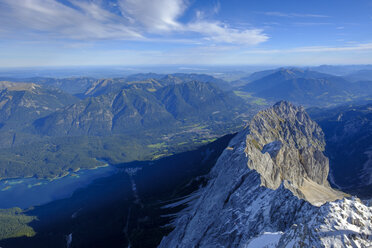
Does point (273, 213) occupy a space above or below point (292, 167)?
above

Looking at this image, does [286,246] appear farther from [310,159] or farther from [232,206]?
[310,159]

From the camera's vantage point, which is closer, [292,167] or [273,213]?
[273,213]

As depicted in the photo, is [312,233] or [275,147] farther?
[275,147]

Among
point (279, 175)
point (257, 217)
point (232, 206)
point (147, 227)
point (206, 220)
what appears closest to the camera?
point (257, 217)

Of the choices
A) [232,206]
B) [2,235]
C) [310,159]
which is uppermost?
[232,206]

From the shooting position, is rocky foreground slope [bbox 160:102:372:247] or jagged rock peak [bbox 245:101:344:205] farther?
jagged rock peak [bbox 245:101:344:205]

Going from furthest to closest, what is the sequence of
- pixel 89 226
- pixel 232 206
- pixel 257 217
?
pixel 89 226
pixel 232 206
pixel 257 217

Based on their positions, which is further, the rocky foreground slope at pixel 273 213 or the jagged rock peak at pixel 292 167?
the jagged rock peak at pixel 292 167

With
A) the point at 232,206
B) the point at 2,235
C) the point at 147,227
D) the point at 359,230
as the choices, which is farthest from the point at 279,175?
the point at 2,235

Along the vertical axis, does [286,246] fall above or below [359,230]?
below

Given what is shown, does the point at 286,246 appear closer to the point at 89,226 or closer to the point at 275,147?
the point at 275,147
